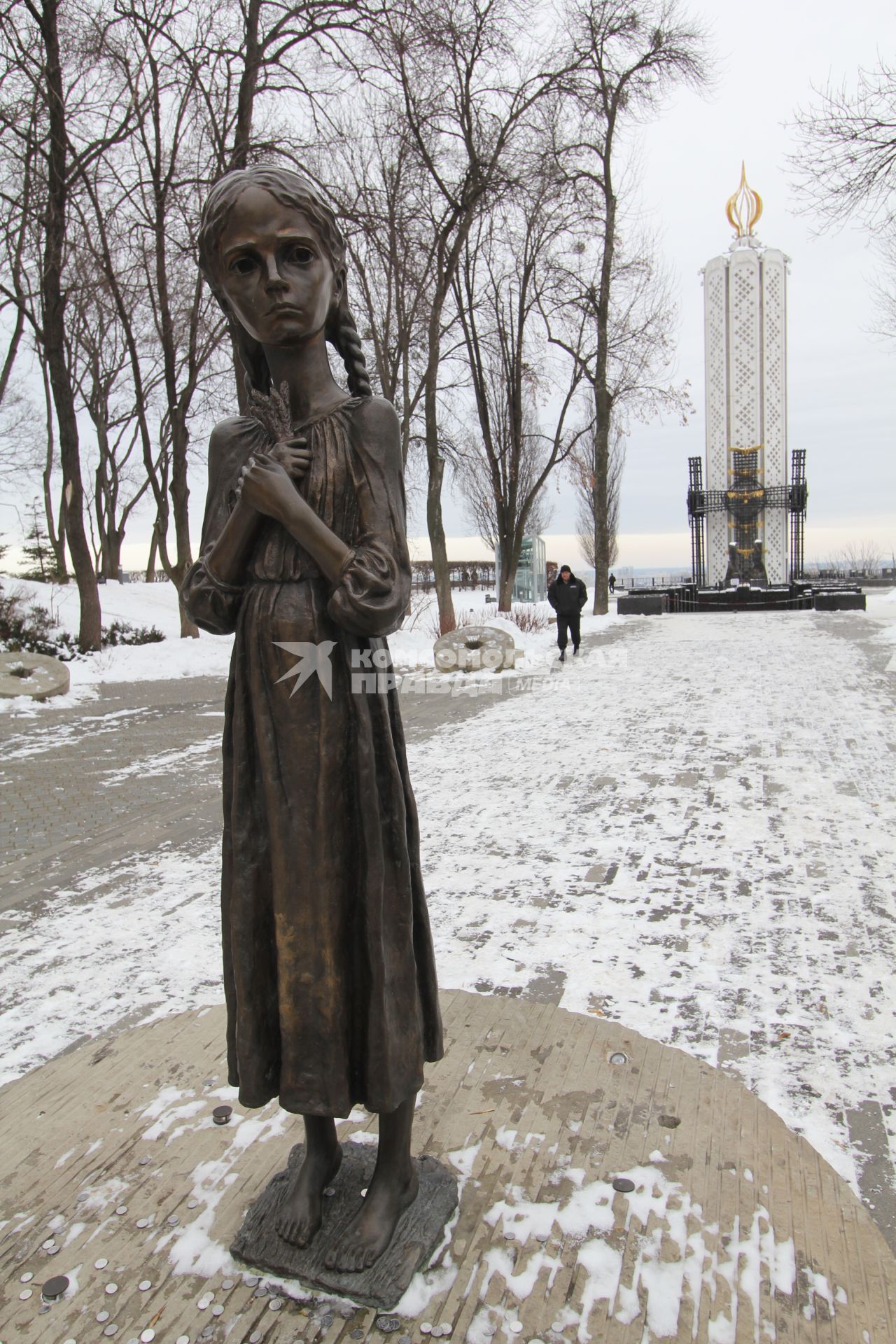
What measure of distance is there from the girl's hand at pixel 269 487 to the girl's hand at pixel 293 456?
0.02 meters

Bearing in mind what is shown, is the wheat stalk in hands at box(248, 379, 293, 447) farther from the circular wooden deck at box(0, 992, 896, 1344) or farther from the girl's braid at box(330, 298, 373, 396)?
the circular wooden deck at box(0, 992, 896, 1344)

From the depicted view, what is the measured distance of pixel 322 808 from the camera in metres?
2.04

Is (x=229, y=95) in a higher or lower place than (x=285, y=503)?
higher

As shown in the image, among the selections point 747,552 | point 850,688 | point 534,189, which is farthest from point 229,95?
point 747,552

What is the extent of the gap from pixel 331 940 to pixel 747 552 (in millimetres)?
34043

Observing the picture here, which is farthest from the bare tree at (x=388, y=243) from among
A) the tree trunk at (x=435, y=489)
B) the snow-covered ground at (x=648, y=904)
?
the snow-covered ground at (x=648, y=904)

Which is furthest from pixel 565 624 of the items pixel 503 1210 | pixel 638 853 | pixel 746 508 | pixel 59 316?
pixel 746 508

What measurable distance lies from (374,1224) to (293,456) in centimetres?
185

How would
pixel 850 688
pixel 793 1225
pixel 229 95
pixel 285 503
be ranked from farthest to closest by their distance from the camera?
pixel 229 95 → pixel 850 688 → pixel 793 1225 → pixel 285 503

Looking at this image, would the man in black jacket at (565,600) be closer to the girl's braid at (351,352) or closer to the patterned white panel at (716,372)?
the girl's braid at (351,352)

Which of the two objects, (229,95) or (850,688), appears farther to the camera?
(229,95)

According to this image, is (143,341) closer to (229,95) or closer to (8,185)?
(8,185)

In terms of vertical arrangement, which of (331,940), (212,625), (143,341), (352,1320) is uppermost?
(143,341)

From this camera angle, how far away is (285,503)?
1.94 metres
